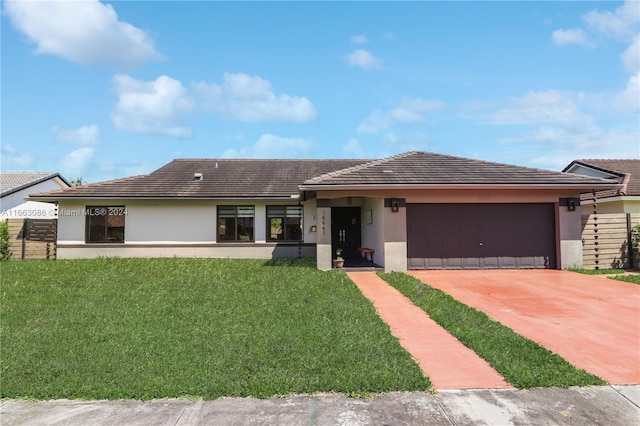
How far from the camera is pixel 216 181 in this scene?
17.0 m

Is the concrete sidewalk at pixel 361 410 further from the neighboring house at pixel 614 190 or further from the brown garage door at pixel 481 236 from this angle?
the neighboring house at pixel 614 190

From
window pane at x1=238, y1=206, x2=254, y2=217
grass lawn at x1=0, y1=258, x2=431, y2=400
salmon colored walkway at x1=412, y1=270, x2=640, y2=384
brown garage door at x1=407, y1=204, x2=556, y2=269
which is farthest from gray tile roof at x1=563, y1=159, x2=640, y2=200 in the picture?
window pane at x1=238, y1=206, x2=254, y2=217

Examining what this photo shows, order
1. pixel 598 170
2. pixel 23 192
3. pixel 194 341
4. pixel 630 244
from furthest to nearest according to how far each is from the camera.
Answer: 1. pixel 23 192
2. pixel 598 170
3. pixel 630 244
4. pixel 194 341

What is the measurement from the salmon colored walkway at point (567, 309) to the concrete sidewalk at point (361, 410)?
0.84 m

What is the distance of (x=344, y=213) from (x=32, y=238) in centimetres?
1374

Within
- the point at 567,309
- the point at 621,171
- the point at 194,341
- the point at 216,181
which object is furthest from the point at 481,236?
the point at 621,171

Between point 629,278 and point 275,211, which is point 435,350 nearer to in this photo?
point 629,278

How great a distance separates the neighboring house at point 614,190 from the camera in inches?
611

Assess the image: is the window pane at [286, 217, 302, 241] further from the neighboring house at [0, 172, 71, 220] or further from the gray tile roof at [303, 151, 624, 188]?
the neighboring house at [0, 172, 71, 220]

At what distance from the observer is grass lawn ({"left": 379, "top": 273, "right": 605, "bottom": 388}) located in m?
3.85

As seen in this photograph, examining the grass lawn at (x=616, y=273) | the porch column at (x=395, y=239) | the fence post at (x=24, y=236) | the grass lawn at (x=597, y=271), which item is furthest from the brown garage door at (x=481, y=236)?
the fence post at (x=24, y=236)

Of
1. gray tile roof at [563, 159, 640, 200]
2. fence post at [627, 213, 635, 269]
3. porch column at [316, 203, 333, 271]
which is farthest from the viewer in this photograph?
gray tile roof at [563, 159, 640, 200]

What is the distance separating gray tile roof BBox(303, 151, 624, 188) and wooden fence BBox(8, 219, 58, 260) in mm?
12165

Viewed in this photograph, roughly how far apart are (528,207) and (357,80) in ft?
25.4
